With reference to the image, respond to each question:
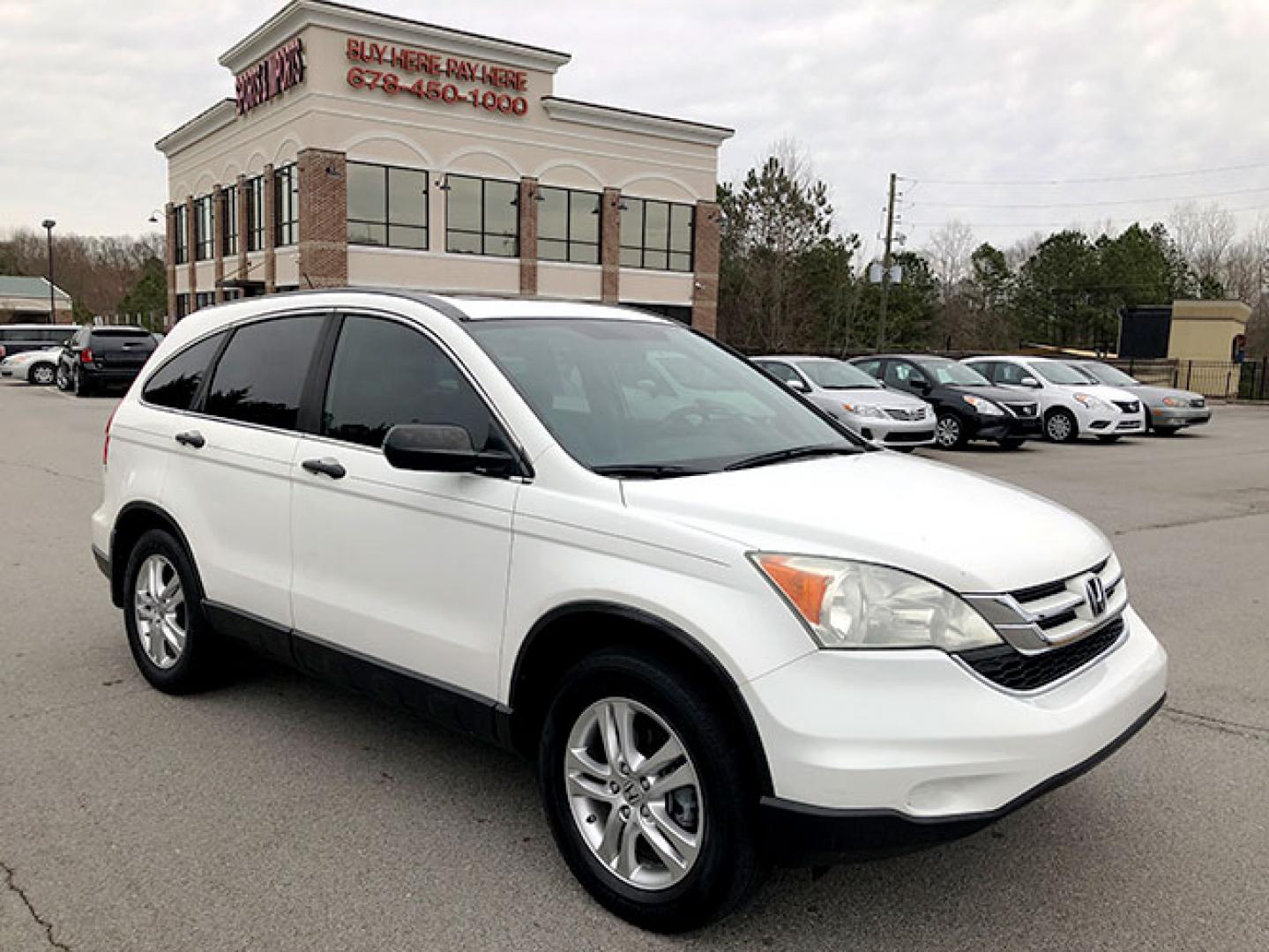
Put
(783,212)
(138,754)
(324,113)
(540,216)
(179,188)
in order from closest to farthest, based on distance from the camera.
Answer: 1. (138,754)
2. (324,113)
3. (540,216)
4. (179,188)
5. (783,212)

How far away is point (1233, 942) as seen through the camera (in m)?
2.88

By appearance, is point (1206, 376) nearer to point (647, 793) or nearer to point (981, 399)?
point (981, 399)

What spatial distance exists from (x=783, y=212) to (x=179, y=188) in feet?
90.3

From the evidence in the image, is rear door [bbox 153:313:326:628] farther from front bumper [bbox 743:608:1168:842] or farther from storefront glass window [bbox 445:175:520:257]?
storefront glass window [bbox 445:175:520:257]

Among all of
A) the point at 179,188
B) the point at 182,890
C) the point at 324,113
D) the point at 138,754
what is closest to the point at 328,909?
the point at 182,890

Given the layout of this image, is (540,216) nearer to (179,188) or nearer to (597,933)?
(179,188)

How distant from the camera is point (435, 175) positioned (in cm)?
3438

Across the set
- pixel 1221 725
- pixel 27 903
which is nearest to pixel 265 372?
pixel 27 903

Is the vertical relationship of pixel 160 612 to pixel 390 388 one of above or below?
below

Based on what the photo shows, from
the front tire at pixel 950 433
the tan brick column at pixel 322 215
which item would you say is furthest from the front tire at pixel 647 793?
the tan brick column at pixel 322 215

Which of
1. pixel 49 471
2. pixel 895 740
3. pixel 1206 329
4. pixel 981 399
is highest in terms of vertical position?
pixel 1206 329

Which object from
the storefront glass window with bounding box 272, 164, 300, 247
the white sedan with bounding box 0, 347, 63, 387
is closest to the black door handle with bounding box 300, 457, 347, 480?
the white sedan with bounding box 0, 347, 63, 387

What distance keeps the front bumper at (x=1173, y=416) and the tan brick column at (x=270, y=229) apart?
1065 inches

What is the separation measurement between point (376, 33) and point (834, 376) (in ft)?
74.8
